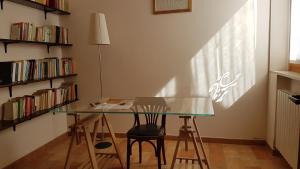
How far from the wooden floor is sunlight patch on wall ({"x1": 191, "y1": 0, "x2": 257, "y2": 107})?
2.06ft

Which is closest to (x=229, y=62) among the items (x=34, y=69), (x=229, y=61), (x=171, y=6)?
(x=229, y=61)

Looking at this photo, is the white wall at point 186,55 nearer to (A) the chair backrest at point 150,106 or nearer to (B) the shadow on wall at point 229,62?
(B) the shadow on wall at point 229,62

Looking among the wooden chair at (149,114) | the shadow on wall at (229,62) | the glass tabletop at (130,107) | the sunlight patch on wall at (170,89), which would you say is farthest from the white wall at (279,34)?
the wooden chair at (149,114)

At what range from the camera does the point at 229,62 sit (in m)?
3.24

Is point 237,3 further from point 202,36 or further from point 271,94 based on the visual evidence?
point 271,94

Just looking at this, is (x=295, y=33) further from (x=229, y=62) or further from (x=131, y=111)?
(x=131, y=111)

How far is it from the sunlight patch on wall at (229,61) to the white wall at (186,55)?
0.01m

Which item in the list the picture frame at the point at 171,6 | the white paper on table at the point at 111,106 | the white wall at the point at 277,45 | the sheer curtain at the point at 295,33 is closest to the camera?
the white paper on table at the point at 111,106

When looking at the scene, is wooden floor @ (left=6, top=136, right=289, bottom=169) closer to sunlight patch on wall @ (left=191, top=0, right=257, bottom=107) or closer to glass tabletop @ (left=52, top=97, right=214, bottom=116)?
sunlight patch on wall @ (left=191, top=0, right=257, bottom=107)

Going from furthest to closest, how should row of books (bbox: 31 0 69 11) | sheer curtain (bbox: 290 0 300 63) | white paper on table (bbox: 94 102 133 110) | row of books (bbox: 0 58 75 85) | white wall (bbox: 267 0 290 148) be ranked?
1. row of books (bbox: 31 0 69 11)
2. white wall (bbox: 267 0 290 148)
3. sheer curtain (bbox: 290 0 300 63)
4. row of books (bbox: 0 58 75 85)
5. white paper on table (bbox: 94 102 133 110)

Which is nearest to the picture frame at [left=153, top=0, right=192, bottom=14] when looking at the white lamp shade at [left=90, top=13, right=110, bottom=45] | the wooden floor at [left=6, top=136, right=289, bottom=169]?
the white lamp shade at [left=90, top=13, right=110, bottom=45]

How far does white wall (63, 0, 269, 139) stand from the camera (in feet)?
10.4

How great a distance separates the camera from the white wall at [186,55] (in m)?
3.16

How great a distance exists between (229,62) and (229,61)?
1cm
